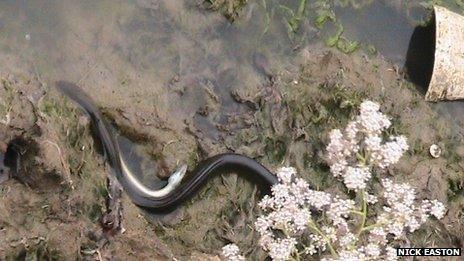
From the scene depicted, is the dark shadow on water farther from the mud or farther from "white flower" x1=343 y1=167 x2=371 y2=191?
"white flower" x1=343 y1=167 x2=371 y2=191

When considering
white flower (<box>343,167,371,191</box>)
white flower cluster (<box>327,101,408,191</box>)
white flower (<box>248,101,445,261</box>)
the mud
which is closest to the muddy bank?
the mud

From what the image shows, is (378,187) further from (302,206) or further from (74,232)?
(74,232)

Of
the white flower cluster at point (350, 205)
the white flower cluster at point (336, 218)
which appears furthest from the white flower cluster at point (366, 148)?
the white flower cluster at point (336, 218)

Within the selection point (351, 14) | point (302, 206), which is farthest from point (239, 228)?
point (351, 14)

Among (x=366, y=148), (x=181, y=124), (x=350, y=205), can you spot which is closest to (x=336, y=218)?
(x=350, y=205)

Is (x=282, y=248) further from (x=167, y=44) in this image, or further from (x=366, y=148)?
(x=167, y=44)

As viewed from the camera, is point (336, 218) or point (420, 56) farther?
point (420, 56)
